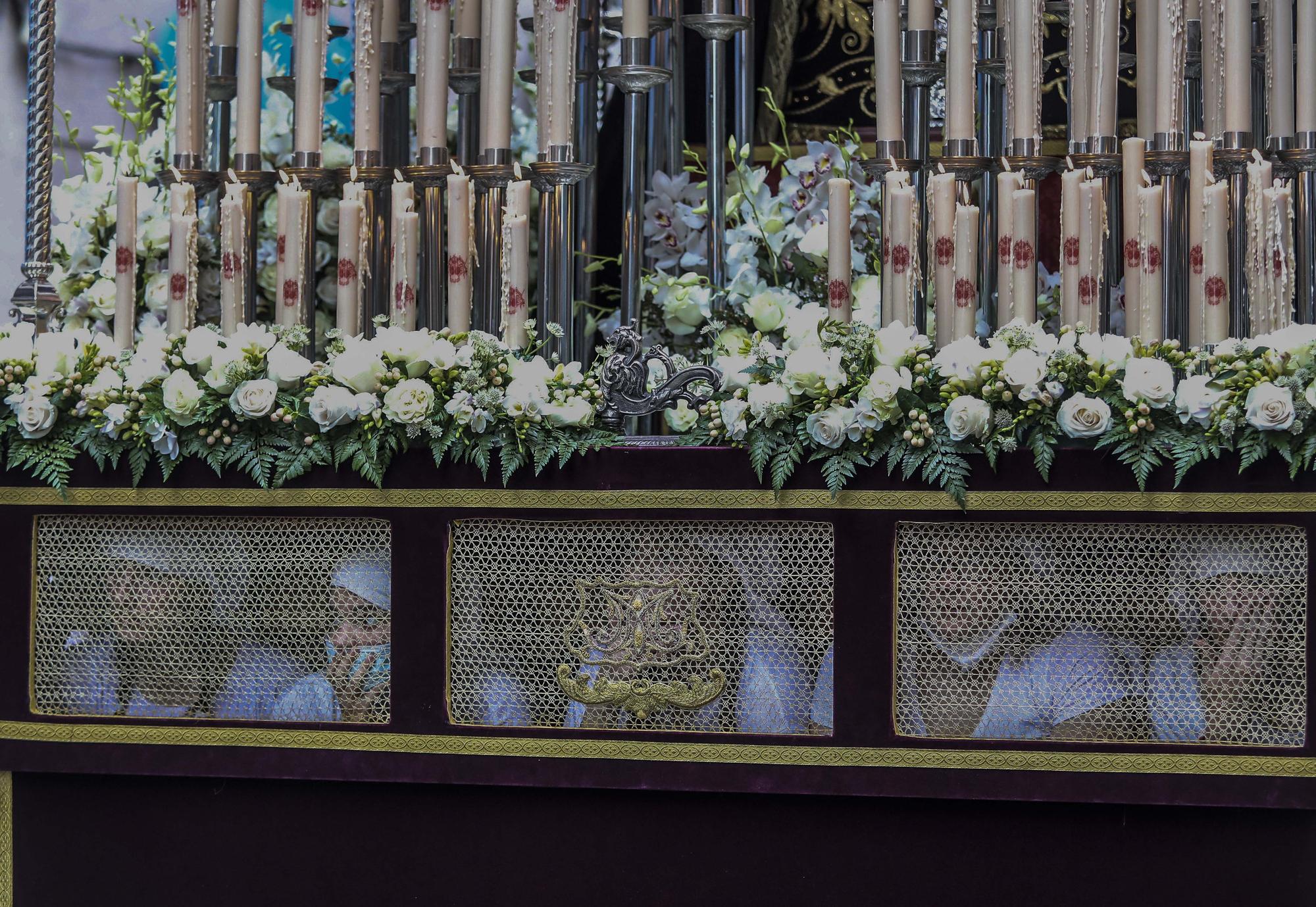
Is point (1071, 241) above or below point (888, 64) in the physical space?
below

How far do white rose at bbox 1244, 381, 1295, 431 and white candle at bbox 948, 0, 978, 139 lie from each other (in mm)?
470

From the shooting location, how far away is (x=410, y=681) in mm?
1733

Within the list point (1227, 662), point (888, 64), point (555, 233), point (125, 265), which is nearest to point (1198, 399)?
point (1227, 662)

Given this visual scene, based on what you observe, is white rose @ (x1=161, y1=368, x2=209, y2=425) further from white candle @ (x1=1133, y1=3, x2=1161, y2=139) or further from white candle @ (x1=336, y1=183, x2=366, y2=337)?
white candle @ (x1=1133, y1=3, x2=1161, y2=139)

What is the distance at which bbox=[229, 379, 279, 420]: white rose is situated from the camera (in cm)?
171

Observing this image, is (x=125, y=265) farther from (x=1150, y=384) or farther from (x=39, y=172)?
(x=1150, y=384)

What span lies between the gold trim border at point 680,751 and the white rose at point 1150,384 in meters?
0.40

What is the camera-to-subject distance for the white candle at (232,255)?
1.90 metres

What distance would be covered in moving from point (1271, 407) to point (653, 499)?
0.68 metres

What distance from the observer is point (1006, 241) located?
1.74 m

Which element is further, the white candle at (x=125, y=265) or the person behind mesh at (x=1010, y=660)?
the white candle at (x=125, y=265)

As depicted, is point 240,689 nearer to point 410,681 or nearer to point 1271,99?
point 410,681

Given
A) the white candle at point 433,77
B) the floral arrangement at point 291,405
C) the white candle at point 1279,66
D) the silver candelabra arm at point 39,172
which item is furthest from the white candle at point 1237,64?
the silver candelabra arm at point 39,172

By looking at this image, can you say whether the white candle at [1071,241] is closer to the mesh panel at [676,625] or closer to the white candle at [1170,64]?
the white candle at [1170,64]
